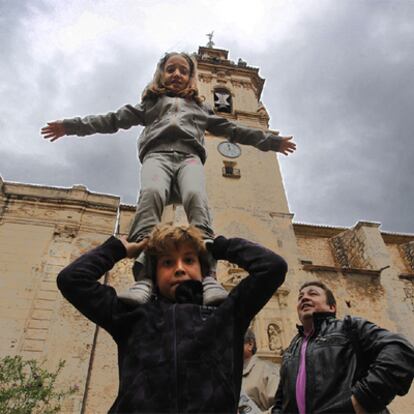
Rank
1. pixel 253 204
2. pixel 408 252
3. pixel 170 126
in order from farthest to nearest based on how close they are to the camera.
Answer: pixel 408 252, pixel 253 204, pixel 170 126

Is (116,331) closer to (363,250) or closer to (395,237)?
(363,250)

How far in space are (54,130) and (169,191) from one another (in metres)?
1.30

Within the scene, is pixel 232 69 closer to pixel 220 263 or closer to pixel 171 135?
pixel 220 263

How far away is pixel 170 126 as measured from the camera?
3297mm

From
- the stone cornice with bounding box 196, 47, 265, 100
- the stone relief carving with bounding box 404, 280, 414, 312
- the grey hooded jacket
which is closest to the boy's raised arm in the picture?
the grey hooded jacket

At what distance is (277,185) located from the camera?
56.9 ft

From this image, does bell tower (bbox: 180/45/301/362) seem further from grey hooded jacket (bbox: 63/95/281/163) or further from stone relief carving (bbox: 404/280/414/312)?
grey hooded jacket (bbox: 63/95/281/163)

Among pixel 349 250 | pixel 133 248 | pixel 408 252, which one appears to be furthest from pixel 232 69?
pixel 133 248

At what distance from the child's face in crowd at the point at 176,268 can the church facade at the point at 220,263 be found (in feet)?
18.5

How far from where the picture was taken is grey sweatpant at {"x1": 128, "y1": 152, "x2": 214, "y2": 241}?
2.76 metres

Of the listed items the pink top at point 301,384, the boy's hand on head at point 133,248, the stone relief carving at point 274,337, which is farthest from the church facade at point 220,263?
the boy's hand on head at point 133,248

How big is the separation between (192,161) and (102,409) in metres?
8.75

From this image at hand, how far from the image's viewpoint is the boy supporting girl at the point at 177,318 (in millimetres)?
1597

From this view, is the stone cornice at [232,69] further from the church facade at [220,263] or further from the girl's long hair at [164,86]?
the girl's long hair at [164,86]
